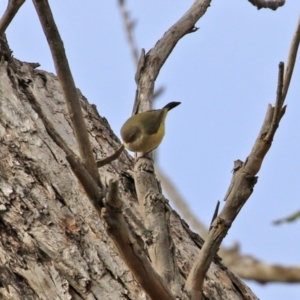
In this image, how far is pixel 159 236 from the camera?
202cm

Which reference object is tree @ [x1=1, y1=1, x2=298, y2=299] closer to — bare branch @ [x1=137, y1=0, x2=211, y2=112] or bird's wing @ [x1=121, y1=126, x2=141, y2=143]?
bare branch @ [x1=137, y1=0, x2=211, y2=112]

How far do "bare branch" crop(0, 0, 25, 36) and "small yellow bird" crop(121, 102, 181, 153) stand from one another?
Result: 0.56 metres

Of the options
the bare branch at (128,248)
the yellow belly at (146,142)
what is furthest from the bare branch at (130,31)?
the bare branch at (128,248)

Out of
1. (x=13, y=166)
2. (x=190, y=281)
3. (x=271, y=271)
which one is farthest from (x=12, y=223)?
(x=271, y=271)

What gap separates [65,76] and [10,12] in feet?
3.80

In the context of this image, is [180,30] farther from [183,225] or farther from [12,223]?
[12,223]

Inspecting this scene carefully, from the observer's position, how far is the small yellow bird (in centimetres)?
224

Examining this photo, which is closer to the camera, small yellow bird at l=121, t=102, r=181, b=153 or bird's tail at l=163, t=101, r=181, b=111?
small yellow bird at l=121, t=102, r=181, b=153

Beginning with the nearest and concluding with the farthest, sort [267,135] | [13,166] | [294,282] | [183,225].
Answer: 1. [294,282]
2. [267,135]
3. [13,166]
4. [183,225]

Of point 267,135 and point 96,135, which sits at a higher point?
point 96,135

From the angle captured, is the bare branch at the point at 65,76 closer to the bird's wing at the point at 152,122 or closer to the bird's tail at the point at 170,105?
the bird's wing at the point at 152,122

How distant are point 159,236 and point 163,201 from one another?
152 millimetres

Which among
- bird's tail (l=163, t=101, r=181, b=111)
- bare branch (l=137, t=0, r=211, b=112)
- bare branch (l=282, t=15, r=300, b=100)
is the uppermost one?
bare branch (l=137, t=0, r=211, b=112)

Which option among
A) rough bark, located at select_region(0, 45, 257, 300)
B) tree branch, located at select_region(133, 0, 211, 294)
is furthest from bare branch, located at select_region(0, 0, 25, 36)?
tree branch, located at select_region(133, 0, 211, 294)
